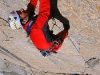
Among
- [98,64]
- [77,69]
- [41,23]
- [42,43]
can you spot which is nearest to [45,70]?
[77,69]

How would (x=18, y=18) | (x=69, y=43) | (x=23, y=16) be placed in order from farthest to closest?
(x=69, y=43) → (x=23, y=16) → (x=18, y=18)

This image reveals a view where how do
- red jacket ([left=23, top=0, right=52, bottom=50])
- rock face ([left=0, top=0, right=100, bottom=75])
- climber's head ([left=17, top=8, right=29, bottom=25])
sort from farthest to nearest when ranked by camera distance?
rock face ([left=0, top=0, right=100, bottom=75]) < climber's head ([left=17, top=8, right=29, bottom=25]) < red jacket ([left=23, top=0, right=52, bottom=50])

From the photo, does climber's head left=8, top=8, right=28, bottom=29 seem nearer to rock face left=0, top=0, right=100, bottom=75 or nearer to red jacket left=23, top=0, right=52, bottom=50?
red jacket left=23, top=0, right=52, bottom=50

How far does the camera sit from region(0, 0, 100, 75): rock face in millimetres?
5312

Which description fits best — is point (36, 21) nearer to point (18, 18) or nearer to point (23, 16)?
point (23, 16)

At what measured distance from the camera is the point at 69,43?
261 inches

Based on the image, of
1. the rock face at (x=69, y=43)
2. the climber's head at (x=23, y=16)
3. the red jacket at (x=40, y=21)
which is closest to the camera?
the red jacket at (x=40, y=21)

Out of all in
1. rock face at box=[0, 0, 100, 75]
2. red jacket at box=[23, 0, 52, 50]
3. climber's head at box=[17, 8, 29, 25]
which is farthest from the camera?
rock face at box=[0, 0, 100, 75]

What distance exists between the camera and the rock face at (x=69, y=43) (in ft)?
17.4

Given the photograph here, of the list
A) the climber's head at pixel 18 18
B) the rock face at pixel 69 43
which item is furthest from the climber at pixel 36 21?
the rock face at pixel 69 43

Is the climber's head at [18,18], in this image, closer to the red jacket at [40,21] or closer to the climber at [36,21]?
the climber at [36,21]

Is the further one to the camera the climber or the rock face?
the rock face

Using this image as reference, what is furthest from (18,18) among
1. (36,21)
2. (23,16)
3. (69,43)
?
(69,43)

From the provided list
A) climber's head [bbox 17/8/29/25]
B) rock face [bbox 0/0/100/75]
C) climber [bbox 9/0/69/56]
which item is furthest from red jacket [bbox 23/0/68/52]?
rock face [bbox 0/0/100/75]
